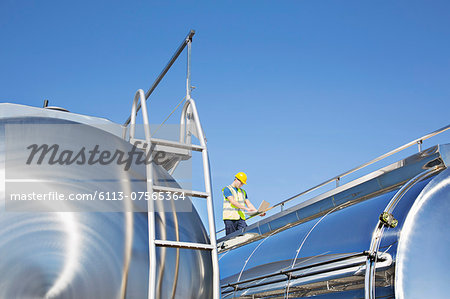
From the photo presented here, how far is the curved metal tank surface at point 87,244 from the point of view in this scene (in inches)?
98.8

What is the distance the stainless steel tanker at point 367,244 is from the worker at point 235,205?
7.31 feet

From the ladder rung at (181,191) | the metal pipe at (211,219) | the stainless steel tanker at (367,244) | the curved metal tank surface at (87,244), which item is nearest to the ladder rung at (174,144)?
the metal pipe at (211,219)

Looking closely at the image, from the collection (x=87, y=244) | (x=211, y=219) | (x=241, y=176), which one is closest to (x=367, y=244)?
(x=211, y=219)

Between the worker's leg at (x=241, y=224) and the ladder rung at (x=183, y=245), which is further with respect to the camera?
the worker's leg at (x=241, y=224)

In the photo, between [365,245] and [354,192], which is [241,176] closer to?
[354,192]

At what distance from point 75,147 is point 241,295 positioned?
2.76m

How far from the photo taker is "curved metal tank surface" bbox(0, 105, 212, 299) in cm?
251

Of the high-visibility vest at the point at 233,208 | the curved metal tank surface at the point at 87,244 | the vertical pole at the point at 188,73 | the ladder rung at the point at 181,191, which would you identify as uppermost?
the vertical pole at the point at 188,73

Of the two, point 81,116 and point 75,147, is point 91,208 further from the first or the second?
point 81,116

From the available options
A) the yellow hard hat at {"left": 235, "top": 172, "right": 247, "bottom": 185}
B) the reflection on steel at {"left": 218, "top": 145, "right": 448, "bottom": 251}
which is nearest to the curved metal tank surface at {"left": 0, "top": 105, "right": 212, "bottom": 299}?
the reflection on steel at {"left": 218, "top": 145, "right": 448, "bottom": 251}

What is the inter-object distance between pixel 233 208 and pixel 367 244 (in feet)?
14.3

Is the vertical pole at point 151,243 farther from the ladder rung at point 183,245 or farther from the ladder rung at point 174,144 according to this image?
the ladder rung at point 174,144

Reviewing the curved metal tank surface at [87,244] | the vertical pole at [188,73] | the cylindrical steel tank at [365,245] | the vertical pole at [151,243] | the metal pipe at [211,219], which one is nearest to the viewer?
the curved metal tank surface at [87,244]

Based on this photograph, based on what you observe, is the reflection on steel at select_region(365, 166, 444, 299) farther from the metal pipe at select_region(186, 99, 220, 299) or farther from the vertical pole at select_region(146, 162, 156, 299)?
the vertical pole at select_region(146, 162, 156, 299)
